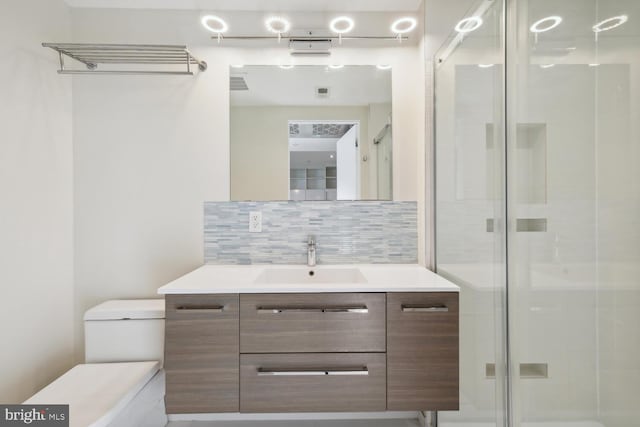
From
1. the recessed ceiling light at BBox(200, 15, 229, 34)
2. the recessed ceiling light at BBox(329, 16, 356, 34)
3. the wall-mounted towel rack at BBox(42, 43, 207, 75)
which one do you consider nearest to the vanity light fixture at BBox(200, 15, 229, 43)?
the recessed ceiling light at BBox(200, 15, 229, 34)

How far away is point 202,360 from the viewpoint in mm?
1295

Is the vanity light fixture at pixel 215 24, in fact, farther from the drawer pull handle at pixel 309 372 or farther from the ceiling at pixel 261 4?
the drawer pull handle at pixel 309 372

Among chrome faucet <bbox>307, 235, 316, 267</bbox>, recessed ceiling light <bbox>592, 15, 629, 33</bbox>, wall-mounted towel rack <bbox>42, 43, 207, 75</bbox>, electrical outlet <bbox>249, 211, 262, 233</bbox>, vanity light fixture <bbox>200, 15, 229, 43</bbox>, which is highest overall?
vanity light fixture <bbox>200, 15, 229, 43</bbox>

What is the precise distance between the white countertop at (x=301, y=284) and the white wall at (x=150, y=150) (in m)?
0.32

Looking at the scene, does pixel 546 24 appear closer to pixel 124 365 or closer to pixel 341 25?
pixel 341 25

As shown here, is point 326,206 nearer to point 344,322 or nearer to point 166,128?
point 344,322

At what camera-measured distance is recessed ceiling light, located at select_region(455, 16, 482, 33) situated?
1282mm

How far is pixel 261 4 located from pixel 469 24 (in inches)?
45.9

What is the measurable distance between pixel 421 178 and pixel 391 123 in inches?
14.9

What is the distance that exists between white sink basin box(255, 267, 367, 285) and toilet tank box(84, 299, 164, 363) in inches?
23.8

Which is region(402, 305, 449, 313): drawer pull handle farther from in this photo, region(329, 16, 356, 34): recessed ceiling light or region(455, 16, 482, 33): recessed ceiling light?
region(329, 16, 356, 34): recessed ceiling light

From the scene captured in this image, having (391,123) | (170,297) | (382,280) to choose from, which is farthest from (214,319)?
(391,123)

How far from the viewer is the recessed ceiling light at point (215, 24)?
181 centimetres

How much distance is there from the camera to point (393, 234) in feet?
6.22
